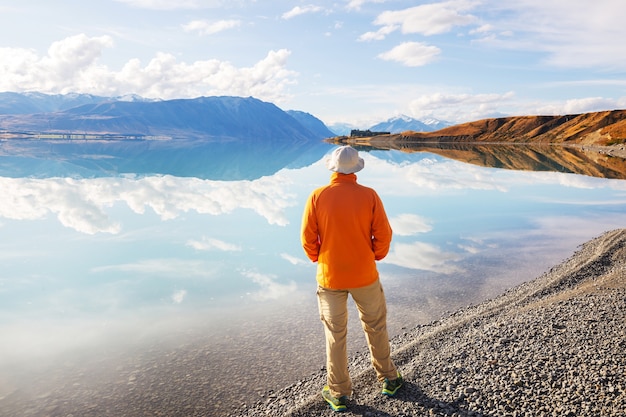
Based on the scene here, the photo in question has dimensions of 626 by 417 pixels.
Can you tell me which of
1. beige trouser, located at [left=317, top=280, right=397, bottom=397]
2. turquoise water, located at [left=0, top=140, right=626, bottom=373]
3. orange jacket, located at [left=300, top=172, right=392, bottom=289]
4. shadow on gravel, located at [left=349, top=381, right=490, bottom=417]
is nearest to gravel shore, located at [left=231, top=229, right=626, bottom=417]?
shadow on gravel, located at [left=349, top=381, right=490, bottom=417]

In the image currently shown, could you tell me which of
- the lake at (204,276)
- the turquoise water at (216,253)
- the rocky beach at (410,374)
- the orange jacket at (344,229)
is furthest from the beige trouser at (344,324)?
the turquoise water at (216,253)

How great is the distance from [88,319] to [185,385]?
4920mm

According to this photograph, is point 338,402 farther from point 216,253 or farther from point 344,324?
point 216,253

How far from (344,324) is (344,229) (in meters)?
1.56

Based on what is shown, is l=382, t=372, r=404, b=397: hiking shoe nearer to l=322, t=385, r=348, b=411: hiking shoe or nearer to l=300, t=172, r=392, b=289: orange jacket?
l=322, t=385, r=348, b=411: hiking shoe

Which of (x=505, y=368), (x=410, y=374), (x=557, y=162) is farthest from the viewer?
(x=557, y=162)

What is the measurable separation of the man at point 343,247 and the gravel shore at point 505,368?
1230 mm

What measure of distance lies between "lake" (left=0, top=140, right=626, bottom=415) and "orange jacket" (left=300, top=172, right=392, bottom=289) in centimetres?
364

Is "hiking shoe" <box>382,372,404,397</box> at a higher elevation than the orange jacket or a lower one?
lower

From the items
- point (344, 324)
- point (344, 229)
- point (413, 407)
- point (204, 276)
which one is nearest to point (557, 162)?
point (204, 276)

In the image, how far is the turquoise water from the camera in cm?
1273

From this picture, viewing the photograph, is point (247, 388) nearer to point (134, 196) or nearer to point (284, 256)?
point (284, 256)

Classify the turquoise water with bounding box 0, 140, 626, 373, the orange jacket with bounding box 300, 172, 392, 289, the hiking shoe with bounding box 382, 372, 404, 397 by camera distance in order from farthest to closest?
1. the turquoise water with bounding box 0, 140, 626, 373
2. the hiking shoe with bounding box 382, 372, 404, 397
3. the orange jacket with bounding box 300, 172, 392, 289

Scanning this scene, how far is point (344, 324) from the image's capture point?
7137mm
